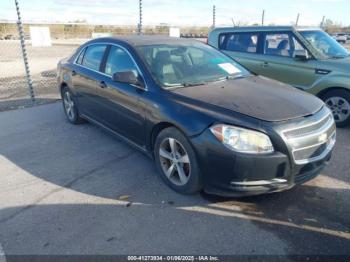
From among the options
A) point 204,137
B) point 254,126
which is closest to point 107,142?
point 204,137

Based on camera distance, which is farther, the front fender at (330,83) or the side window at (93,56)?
the front fender at (330,83)

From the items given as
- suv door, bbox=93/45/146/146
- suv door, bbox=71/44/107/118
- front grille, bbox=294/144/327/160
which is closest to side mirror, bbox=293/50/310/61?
front grille, bbox=294/144/327/160

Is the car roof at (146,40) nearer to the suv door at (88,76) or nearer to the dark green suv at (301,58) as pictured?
the suv door at (88,76)

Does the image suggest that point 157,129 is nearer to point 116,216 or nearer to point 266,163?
point 116,216

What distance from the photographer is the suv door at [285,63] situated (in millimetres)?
5695

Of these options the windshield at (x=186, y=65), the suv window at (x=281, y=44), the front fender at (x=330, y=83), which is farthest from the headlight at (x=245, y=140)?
the suv window at (x=281, y=44)

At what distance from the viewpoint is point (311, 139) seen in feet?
9.61

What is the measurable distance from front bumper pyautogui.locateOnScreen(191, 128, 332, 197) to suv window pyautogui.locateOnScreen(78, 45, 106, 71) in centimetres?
240

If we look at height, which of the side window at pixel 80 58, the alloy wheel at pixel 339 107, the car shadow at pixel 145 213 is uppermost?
the side window at pixel 80 58

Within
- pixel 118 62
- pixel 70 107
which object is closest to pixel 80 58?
pixel 70 107

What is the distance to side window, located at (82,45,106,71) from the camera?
461 centimetres

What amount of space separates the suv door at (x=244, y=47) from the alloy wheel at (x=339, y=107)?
1.65 meters

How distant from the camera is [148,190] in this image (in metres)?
3.50

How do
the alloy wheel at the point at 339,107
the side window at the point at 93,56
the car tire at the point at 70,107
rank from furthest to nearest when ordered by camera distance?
the car tire at the point at 70,107, the alloy wheel at the point at 339,107, the side window at the point at 93,56
